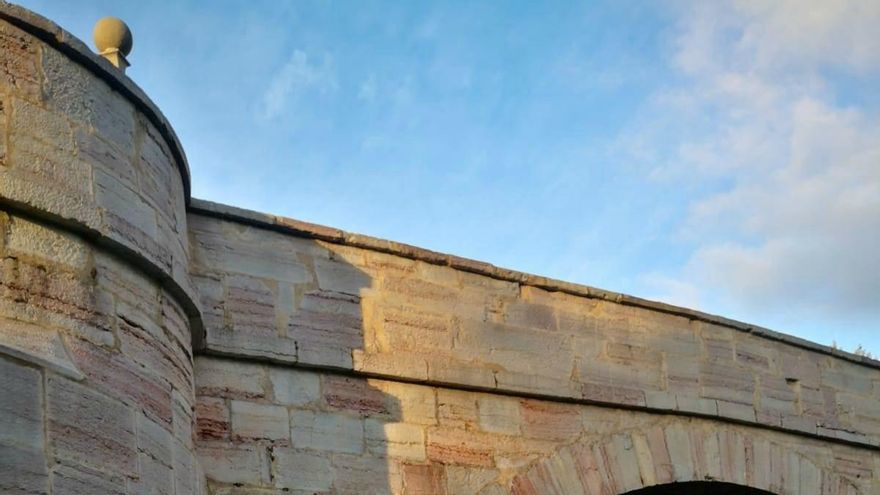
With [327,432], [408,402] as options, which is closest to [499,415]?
[408,402]

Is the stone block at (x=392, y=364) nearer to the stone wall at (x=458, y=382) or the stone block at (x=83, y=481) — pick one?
the stone wall at (x=458, y=382)

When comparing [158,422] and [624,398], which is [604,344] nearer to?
[624,398]

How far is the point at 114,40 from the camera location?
475cm

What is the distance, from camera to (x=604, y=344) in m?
Result: 6.05

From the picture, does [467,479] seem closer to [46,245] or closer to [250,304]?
[250,304]

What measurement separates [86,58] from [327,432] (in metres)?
1.71

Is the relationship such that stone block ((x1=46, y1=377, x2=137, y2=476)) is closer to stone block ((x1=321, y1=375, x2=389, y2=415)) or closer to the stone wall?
the stone wall

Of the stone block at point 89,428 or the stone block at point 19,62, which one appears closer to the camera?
the stone block at point 89,428

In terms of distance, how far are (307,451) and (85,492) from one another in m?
1.42

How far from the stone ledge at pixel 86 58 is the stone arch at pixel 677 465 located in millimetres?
2127

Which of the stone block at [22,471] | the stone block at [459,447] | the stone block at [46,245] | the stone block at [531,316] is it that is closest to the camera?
the stone block at [22,471]

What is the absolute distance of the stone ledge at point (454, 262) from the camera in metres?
5.00

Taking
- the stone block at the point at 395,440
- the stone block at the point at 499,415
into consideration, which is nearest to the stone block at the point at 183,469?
the stone block at the point at 395,440

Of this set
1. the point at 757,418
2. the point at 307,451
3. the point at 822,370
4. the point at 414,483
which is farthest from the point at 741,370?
the point at 307,451
